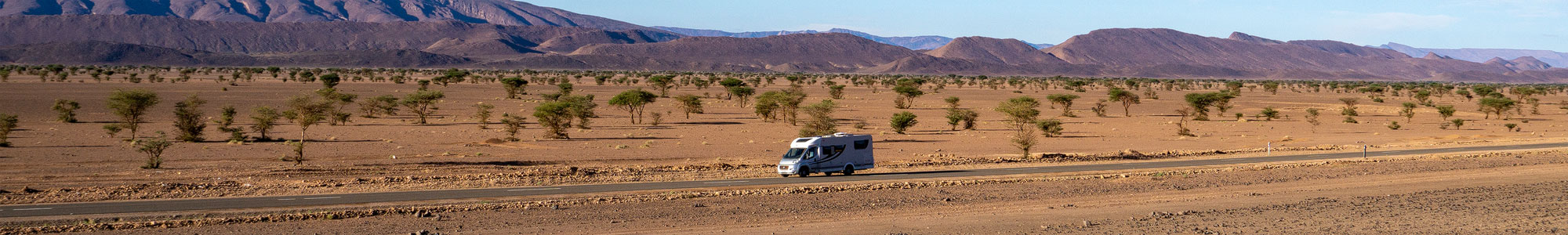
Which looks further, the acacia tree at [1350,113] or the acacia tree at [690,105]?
the acacia tree at [1350,113]

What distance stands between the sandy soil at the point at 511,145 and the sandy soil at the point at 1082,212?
6.48m

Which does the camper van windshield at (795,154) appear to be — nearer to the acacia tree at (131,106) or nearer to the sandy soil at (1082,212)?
the sandy soil at (1082,212)

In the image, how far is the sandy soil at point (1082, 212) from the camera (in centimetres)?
1544

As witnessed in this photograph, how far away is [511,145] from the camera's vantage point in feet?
124

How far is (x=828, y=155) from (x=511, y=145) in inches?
589

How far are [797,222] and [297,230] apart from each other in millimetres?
7022

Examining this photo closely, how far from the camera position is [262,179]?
24.8 m

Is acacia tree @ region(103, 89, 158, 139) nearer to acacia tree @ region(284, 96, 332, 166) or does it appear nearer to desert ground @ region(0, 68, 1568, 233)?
desert ground @ region(0, 68, 1568, 233)

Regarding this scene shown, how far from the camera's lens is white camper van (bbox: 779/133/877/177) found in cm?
2616

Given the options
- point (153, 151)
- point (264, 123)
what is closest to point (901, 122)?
point (264, 123)

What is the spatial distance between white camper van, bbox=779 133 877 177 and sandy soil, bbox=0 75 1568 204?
4.44 feet

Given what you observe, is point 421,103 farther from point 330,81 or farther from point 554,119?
point 330,81

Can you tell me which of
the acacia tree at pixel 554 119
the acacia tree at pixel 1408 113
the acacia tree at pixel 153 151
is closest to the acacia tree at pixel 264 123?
the acacia tree at pixel 153 151

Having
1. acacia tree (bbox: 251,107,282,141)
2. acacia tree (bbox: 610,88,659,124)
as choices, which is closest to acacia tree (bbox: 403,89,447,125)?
acacia tree (bbox: 251,107,282,141)
